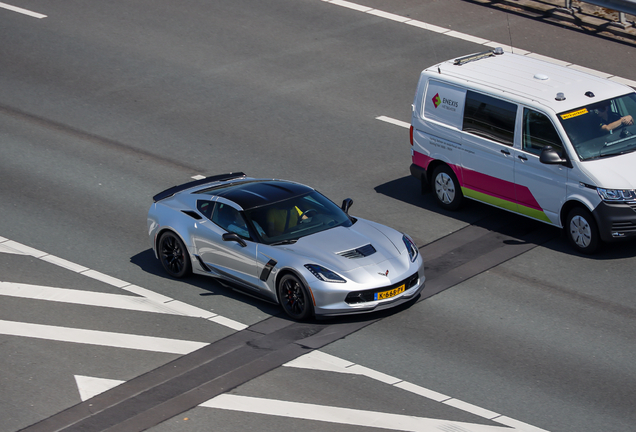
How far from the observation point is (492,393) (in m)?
10.1

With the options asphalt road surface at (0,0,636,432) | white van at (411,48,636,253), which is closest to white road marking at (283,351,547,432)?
asphalt road surface at (0,0,636,432)

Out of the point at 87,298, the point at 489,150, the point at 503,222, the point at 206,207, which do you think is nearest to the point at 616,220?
the point at 503,222

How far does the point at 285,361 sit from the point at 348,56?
1101 cm

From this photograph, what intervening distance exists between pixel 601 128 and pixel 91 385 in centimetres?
763

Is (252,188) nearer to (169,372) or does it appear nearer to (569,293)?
(169,372)

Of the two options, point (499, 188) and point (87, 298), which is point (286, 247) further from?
point (499, 188)

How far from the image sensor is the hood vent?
11.8 m

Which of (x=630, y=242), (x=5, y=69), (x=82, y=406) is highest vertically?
(x=5, y=69)

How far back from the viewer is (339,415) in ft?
31.9

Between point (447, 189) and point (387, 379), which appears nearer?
point (387, 379)

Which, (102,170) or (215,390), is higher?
(102,170)

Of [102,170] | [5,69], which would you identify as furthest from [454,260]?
[5,69]

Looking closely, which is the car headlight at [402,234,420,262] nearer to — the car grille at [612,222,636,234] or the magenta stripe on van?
the magenta stripe on van

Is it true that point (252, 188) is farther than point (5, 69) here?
No
